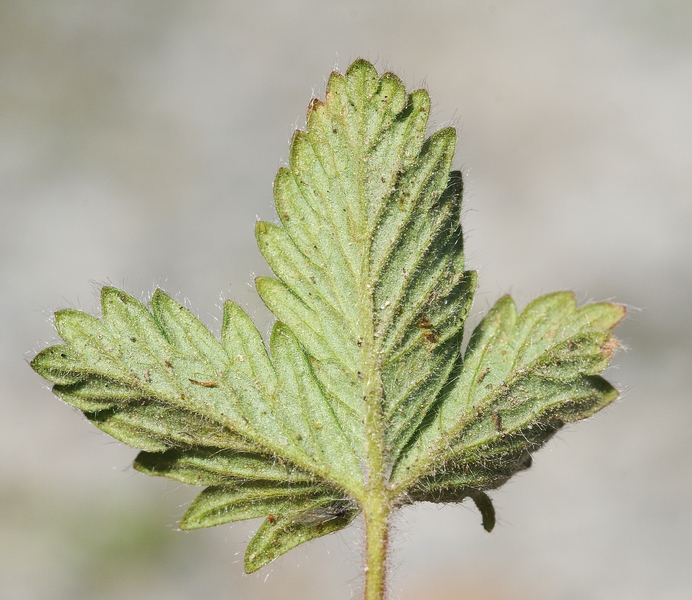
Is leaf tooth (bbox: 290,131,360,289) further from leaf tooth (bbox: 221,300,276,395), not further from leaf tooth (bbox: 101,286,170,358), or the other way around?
leaf tooth (bbox: 101,286,170,358)

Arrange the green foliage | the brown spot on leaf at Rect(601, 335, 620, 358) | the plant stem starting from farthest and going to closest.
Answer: the green foliage
the brown spot on leaf at Rect(601, 335, 620, 358)
the plant stem

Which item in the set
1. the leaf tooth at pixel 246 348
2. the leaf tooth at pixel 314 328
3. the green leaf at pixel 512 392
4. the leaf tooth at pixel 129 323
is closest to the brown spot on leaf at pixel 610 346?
the green leaf at pixel 512 392

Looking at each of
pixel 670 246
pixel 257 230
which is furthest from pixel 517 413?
pixel 670 246

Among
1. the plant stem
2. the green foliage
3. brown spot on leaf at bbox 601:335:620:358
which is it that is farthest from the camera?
the green foliage

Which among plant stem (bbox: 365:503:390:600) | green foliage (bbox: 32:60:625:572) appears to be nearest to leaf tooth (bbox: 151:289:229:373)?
green foliage (bbox: 32:60:625:572)

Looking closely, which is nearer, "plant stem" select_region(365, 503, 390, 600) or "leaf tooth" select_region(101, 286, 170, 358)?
"plant stem" select_region(365, 503, 390, 600)

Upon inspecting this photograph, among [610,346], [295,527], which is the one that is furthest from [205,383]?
[610,346]

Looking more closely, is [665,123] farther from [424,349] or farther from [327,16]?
[424,349]
